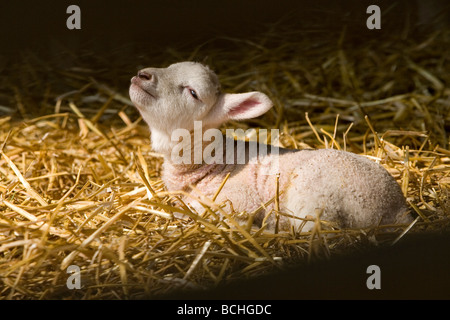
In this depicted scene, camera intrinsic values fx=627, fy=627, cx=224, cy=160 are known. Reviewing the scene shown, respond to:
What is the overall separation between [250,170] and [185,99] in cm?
44

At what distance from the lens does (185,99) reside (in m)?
2.82

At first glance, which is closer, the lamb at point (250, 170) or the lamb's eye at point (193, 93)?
the lamb at point (250, 170)

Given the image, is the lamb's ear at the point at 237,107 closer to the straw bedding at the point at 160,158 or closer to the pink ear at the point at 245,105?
the pink ear at the point at 245,105

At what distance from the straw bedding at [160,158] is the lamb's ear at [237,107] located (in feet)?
1.38

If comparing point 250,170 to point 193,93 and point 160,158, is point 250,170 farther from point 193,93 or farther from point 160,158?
point 160,158

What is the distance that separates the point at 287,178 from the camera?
280 centimetres

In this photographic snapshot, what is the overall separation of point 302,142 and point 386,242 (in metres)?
1.57

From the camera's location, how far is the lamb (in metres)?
2.61

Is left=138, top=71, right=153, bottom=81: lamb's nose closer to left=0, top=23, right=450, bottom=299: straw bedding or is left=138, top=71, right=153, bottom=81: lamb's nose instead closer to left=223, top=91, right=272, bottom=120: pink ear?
left=223, top=91, right=272, bottom=120: pink ear

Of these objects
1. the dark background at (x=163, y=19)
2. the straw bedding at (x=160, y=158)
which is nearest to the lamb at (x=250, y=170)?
the straw bedding at (x=160, y=158)

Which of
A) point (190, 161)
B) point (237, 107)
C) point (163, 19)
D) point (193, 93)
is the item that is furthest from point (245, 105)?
point (163, 19)

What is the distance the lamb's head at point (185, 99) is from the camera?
278cm

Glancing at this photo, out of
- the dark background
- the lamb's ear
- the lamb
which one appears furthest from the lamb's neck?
the dark background

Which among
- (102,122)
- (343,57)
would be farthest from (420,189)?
(102,122)
